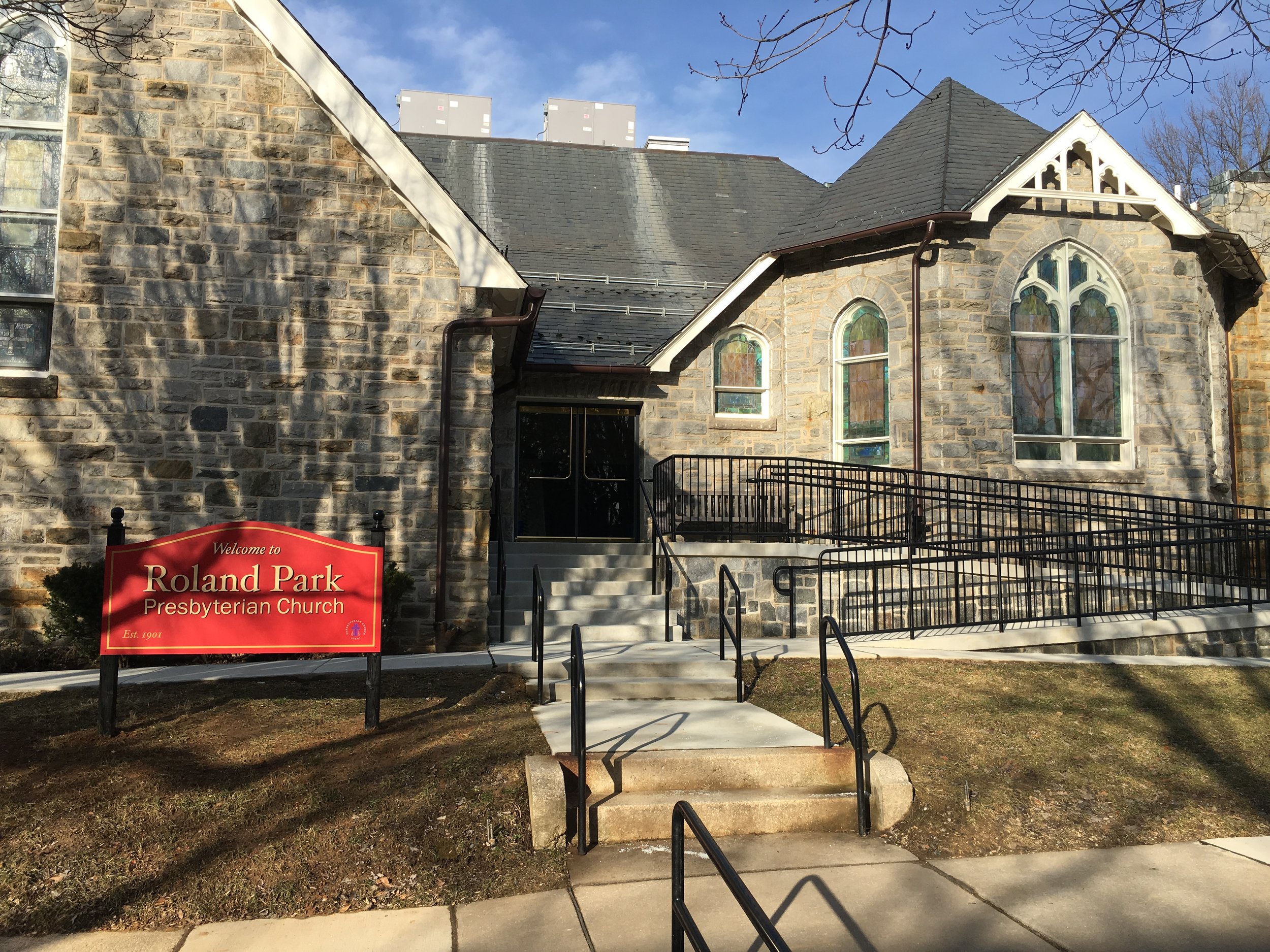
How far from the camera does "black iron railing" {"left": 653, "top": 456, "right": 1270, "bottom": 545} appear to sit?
13914 millimetres

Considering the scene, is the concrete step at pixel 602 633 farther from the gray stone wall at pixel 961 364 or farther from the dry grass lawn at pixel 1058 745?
the gray stone wall at pixel 961 364

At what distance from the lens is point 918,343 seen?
588 inches

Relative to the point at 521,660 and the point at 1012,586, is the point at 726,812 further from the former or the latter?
Result: the point at 1012,586

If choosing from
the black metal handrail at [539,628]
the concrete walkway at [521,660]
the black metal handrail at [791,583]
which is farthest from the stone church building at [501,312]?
the black metal handrail at [791,583]

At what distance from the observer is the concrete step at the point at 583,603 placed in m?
11.7

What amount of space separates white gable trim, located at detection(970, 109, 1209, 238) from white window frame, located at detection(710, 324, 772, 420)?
13.5ft

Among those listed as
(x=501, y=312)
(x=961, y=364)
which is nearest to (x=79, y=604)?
(x=501, y=312)

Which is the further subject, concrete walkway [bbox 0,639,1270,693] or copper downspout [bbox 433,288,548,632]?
copper downspout [bbox 433,288,548,632]

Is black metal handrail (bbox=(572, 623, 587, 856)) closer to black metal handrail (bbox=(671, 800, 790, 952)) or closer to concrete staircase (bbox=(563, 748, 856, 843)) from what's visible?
concrete staircase (bbox=(563, 748, 856, 843))

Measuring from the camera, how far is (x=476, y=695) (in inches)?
306

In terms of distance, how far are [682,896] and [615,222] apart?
17.9 meters

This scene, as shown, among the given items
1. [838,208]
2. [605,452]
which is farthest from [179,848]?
[838,208]

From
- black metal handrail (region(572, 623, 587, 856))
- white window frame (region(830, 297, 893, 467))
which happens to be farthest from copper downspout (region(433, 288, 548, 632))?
white window frame (region(830, 297, 893, 467))

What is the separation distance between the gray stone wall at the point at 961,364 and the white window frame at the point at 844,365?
0.34 feet
